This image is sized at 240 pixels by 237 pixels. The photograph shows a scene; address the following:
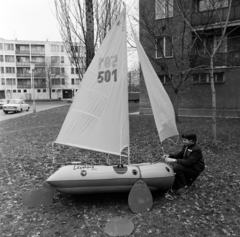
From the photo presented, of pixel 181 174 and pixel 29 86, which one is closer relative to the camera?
pixel 181 174

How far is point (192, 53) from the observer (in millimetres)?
13445

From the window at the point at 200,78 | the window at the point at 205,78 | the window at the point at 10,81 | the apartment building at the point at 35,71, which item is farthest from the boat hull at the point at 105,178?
the window at the point at 10,81

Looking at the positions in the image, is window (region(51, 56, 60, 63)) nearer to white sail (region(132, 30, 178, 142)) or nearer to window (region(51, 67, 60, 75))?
window (region(51, 67, 60, 75))

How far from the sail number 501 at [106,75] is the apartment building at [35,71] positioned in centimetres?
6793

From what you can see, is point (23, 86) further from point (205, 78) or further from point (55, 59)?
point (205, 78)

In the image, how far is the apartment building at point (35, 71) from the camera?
71.6 meters

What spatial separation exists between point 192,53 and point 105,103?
32.6 feet

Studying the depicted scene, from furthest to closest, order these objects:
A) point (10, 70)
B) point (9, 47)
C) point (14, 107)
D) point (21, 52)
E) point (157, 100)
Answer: point (21, 52)
point (9, 47)
point (10, 70)
point (14, 107)
point (157, 100)

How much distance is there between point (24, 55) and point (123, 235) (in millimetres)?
78901

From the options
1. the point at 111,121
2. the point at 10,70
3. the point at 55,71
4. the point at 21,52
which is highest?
the point at 21,52

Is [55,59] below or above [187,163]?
above

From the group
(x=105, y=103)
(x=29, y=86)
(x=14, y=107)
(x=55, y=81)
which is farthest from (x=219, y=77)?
(x=29, y=86)

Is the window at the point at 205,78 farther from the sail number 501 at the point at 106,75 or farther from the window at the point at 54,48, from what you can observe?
the window at the point at 54,48

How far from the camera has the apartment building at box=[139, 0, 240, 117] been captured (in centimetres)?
1325
